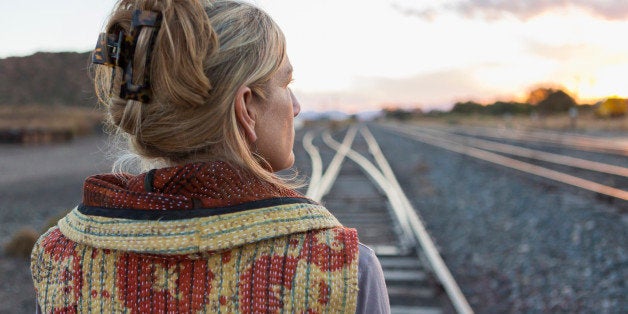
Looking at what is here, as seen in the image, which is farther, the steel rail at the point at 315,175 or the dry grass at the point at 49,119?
the dry grass at the point at 49,119

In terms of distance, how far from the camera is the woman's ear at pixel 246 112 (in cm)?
104

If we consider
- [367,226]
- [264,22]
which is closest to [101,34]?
[264,22]

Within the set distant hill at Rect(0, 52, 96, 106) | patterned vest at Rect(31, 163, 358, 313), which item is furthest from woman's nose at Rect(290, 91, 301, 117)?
distant hill at Rect(0, 52, 96, 106)

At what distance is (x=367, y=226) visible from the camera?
24.4 ft

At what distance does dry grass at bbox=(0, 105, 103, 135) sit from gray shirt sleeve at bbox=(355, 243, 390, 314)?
69.5ft

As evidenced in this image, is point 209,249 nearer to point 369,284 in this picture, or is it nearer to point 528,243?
point 369,284

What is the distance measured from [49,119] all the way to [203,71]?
2688 cm

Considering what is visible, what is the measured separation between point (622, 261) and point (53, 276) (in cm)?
605

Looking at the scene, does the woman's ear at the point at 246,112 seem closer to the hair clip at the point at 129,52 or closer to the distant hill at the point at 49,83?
the hair clip at the point at 129,52

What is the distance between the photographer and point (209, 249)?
0.96m

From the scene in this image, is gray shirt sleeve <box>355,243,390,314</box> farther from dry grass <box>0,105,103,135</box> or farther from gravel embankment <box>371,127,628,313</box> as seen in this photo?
dry grass <box>0,105,103,135</box>

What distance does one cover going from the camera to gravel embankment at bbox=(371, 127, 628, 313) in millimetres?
5172

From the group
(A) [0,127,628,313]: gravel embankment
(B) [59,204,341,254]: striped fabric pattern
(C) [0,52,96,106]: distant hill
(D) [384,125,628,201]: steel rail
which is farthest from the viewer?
(C) [0,52,96,106]: distant hill

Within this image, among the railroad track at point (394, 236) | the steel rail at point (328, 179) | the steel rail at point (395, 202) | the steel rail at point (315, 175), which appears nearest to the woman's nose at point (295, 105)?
the railroad track at point (394, 236)
